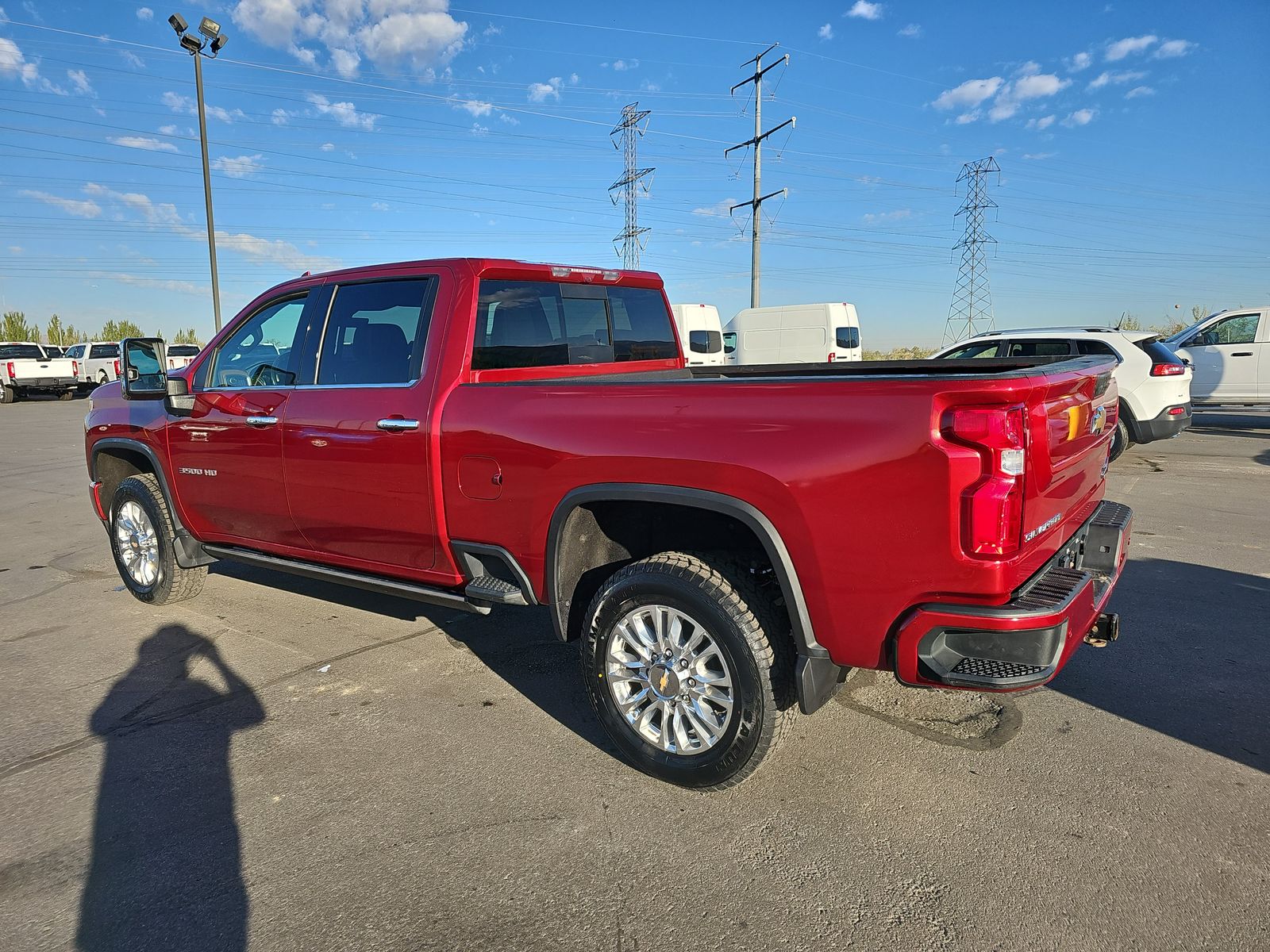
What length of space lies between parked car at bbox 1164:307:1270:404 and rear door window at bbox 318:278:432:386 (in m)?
13.2

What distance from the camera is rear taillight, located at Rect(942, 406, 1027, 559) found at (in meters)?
2.32

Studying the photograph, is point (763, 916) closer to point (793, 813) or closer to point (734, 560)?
point (793, 813)

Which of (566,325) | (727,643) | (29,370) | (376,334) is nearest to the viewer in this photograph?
(727,643)

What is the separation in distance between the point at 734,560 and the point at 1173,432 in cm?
893

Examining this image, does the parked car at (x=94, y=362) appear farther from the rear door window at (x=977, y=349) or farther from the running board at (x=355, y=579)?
the running board at (x=355, y=579)

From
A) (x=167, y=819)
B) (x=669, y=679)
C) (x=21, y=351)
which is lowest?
(x=167, y=819)

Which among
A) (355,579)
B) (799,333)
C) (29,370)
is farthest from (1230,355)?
(29,370)

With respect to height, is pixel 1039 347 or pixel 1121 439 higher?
pixel 1039 347

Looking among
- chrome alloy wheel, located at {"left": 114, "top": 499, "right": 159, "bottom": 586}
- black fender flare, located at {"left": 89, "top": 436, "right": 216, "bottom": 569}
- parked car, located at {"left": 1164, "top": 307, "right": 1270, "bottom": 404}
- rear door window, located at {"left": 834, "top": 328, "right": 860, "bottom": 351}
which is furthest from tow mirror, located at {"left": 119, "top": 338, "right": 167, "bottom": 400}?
rear door window, located at {"left": 834, "top": 328, "right": 860, "bottom": 351}

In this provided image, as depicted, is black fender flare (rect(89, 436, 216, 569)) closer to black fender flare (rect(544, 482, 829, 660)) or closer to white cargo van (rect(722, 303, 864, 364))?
black fender flare (rect(544, 482, 829, 660))

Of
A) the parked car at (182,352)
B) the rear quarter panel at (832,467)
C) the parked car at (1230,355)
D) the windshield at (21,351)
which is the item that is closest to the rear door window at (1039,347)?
the parked car at (1230,355)

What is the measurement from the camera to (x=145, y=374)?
5152 millimetres

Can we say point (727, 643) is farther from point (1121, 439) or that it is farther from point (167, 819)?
point (1121, 439)

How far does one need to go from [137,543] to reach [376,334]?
2.65m
